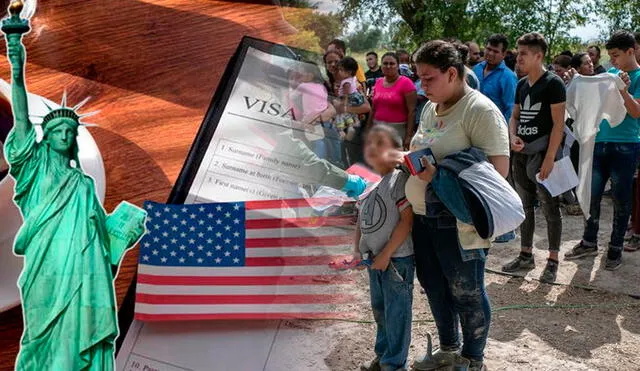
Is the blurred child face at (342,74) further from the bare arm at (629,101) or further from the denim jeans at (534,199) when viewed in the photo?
the bare arm at (629,101)

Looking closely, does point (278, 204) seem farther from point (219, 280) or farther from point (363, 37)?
point (363, 37)

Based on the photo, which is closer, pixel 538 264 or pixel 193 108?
pixel 193 108

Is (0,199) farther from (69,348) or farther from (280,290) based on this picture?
(280,290)

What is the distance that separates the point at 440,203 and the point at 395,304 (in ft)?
1.37

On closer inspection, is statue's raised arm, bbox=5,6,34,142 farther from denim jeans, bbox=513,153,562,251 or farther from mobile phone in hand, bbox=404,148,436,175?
denim jeans, bbox=513,153,562,251

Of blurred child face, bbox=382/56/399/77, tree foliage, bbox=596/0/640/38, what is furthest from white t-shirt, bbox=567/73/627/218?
tree foliage, bbox=596/0/640/38

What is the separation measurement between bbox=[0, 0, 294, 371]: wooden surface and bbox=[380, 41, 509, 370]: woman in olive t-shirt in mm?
654

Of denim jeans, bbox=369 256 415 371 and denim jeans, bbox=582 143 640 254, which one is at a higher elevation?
denim jeans, bbox=582 143 640 254

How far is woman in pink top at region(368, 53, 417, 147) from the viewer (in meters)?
1.36

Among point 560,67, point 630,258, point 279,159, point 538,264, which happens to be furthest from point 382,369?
point 560,67

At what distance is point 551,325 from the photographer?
2.93 m

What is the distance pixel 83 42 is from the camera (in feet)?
4.22

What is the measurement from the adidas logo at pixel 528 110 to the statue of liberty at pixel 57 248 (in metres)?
2.39

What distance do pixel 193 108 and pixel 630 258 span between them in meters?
3.24
